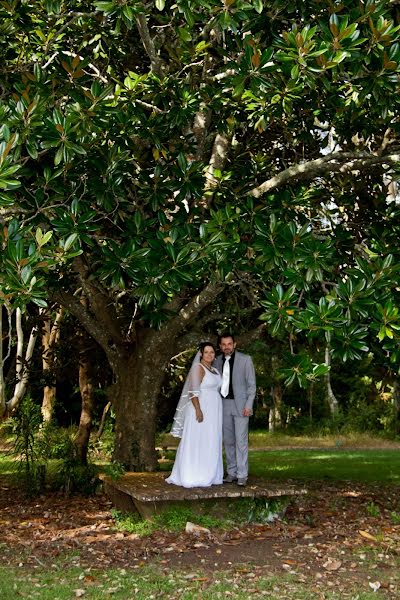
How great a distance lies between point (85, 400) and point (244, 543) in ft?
18.3

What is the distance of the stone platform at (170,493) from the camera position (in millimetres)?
8508

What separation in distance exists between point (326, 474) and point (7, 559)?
752 cm

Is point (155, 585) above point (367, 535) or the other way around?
the other way around

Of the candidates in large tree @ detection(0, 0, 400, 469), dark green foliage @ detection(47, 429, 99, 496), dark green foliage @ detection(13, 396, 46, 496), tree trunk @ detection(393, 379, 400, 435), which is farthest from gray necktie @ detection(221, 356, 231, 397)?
tree trunk @ detection(393, 379, 400, 435)

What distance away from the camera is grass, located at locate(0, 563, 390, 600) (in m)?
6.26

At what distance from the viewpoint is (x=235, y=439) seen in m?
9.42

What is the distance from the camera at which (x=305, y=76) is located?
683 centimetres

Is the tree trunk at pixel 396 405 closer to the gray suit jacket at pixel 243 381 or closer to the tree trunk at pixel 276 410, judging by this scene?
the tree trunk at pixel 276 410

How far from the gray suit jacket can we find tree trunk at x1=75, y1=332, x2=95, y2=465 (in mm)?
4059

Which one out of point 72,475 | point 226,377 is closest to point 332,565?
point 226,377

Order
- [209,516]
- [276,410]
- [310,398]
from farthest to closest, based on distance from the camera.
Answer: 1. [276,410]
2. [310,398]
3. [209,516]

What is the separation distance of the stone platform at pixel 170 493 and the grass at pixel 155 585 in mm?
1415

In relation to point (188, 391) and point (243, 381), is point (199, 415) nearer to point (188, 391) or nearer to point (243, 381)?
point (188, 391)

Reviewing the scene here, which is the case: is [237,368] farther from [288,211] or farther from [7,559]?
[7,559]
